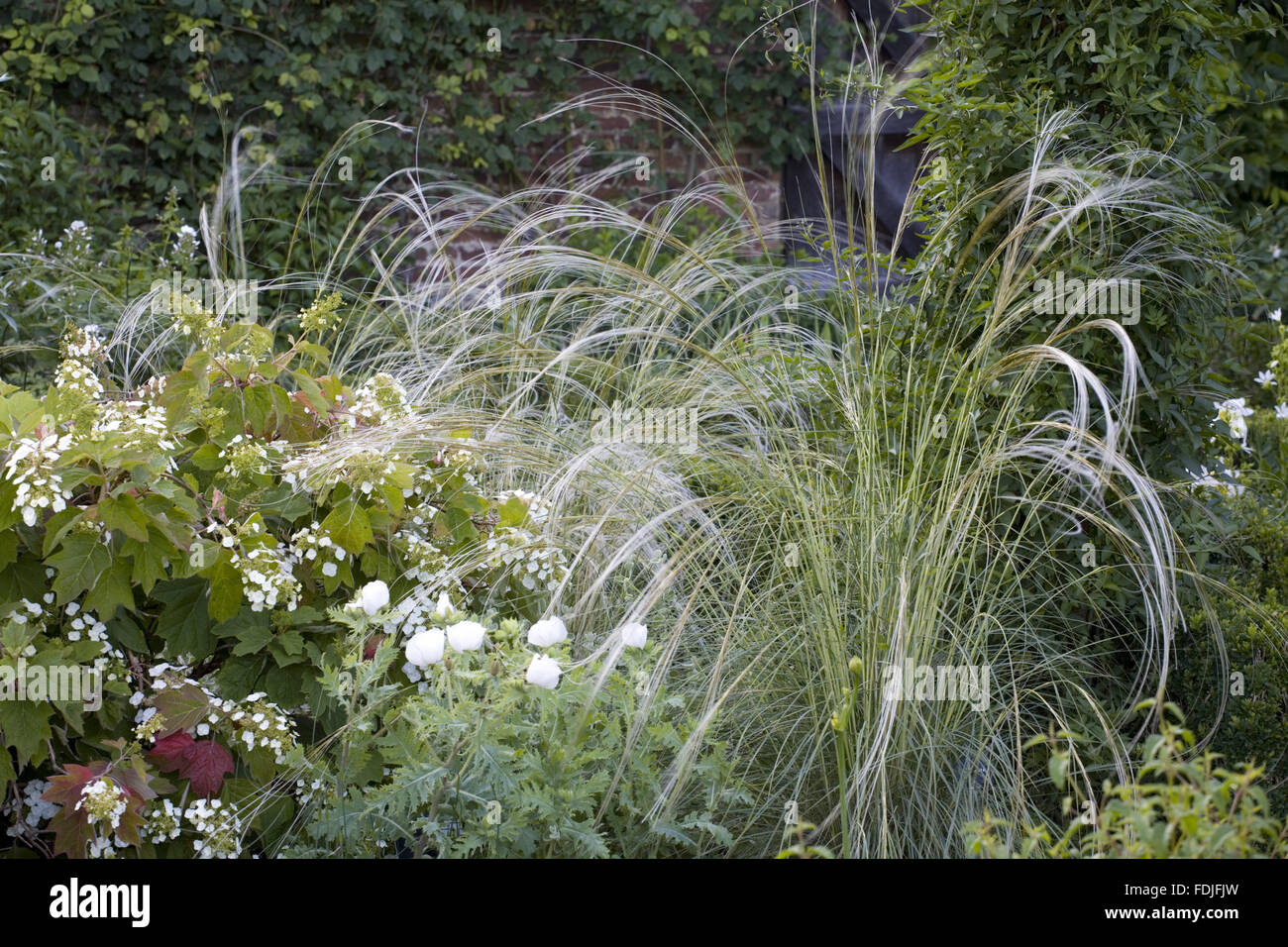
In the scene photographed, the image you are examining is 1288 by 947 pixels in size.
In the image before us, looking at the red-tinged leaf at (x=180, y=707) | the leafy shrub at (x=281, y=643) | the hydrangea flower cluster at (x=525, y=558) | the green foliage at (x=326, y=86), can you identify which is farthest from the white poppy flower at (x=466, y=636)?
the green foliage at (x=326, y=86)

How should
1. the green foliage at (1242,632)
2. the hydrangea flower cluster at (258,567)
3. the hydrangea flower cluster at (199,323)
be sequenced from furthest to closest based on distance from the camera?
the green foliage at (1242,632)
the hydrangea flower cluster at (199,323)
the hydrangea flower cluster at (258,567)

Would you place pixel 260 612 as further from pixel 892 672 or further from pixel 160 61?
pixel 160 61

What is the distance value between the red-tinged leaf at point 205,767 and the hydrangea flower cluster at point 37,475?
1.76 feet

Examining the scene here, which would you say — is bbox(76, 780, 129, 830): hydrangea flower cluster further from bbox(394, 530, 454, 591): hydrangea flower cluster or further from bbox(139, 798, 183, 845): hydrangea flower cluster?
bbox(394, 530, 454, 591): hydrangea flower cluster

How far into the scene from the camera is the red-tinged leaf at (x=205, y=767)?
7.57 ft

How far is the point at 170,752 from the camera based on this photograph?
7.62 ft

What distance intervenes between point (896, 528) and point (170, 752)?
1.53 metres

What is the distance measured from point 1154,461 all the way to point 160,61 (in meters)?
5.53

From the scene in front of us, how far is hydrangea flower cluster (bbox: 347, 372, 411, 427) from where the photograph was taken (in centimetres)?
272

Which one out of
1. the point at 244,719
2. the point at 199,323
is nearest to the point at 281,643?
the point at 244,719

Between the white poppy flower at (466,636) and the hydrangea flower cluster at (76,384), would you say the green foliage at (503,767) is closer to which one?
the white poppy flower at (466,636)

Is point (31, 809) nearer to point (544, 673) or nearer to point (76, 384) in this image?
point (76, 384)
